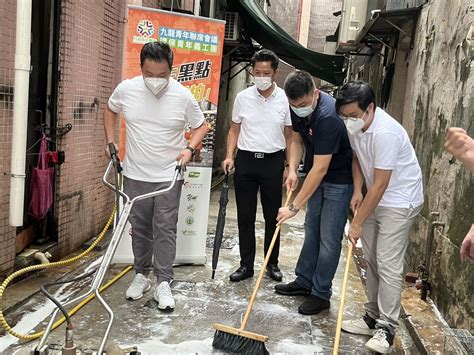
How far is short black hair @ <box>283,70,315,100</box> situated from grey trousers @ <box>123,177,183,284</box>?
1.26 metres

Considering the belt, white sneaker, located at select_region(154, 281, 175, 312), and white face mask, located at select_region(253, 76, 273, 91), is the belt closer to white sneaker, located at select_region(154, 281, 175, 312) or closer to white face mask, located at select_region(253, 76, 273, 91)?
white face mask, located at select_region(253, 76, 273, 91)

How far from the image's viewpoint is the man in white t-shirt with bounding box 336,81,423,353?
3367mm

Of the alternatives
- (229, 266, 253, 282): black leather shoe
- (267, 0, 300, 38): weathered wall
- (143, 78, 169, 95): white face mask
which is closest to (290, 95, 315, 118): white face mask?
(143, 78, 169, 95): white face mask

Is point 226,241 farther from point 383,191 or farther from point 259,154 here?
point 383,191

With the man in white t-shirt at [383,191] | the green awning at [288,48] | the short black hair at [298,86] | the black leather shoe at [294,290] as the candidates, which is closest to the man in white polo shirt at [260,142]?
the black leather shoe at [294,290]

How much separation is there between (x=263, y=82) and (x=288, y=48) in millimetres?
7244

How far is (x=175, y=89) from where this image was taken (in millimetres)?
4070

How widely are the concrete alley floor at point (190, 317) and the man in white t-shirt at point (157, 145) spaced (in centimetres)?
25

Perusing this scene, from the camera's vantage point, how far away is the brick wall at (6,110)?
393 cm

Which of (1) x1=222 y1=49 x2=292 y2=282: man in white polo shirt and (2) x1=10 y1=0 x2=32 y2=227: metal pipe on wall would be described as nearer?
(2) x1=10 y1=0 x2=32 y2=227: metal pipe on wall

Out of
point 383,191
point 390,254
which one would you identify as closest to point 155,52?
point 383,191

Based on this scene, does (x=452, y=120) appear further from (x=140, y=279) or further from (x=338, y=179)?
(x=140, y=279)

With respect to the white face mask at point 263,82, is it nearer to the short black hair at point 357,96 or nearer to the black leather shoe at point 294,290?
the short black hair at point 357,96

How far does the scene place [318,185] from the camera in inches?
161
